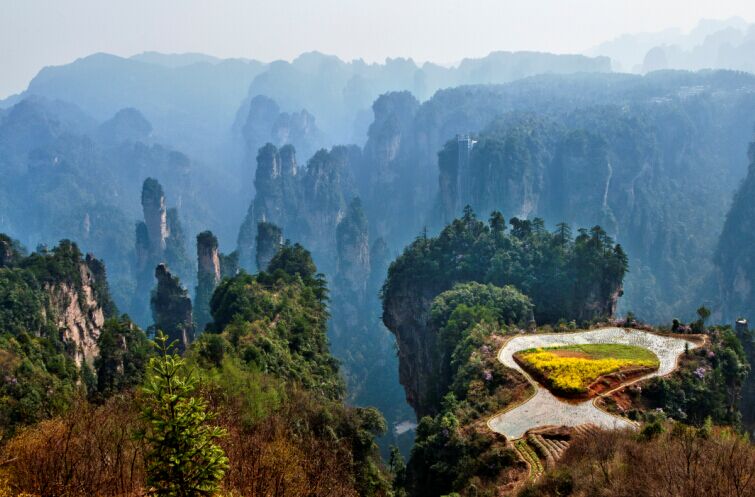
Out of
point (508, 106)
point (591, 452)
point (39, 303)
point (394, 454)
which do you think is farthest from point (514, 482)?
point (508, 106)

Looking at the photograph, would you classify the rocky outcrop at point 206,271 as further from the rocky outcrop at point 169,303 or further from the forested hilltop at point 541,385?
the forested hilltop at point 541,385

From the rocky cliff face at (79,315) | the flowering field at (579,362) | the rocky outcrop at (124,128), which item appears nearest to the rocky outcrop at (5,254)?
the rocky cliff face at (79,315)

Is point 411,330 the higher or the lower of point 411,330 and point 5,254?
the lower

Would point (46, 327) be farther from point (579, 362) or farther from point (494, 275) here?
point (579, 362)

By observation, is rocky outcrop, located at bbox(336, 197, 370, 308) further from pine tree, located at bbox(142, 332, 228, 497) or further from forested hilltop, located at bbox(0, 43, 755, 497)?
pine tree, located at bbox(142, 332, 228, 497)

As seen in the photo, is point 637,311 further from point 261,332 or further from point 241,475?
point 241,475

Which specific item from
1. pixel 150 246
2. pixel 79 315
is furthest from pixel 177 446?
pixel 150 246
